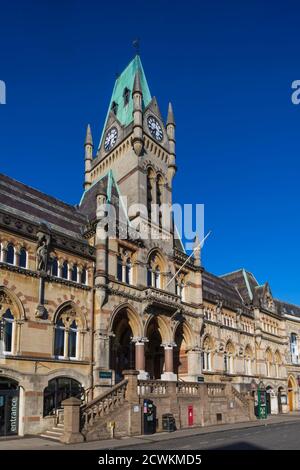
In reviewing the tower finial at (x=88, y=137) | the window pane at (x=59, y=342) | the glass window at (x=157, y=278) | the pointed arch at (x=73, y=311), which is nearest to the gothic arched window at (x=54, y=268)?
the pointed arch at (x=73, y=311)

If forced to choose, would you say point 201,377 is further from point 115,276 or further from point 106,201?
point 106,201

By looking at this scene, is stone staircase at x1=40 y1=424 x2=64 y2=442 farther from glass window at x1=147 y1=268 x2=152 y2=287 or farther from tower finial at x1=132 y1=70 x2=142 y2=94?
tower finial at x1=132 y1=70 x2=142 y2=94

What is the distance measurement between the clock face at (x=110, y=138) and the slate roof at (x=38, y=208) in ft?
31.9

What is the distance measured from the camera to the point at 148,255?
35.6 m

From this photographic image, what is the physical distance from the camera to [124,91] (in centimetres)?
4553

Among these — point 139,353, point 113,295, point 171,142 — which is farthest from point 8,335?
point 171,142

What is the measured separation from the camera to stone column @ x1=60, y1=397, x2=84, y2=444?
71.5 ft

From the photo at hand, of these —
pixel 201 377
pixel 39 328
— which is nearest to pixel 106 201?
pixel 39 328

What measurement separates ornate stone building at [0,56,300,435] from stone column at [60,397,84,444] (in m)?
3.47

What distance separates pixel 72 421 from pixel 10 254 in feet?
32.9

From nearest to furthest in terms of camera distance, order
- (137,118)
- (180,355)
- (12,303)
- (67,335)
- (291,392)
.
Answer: (12,303)
(67,335)
(180,355)
(137,118)
(291,392)

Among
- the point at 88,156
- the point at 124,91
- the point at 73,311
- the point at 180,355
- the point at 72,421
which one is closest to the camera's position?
the point at 72,421

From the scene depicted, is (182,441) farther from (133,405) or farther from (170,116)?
(170,116)
